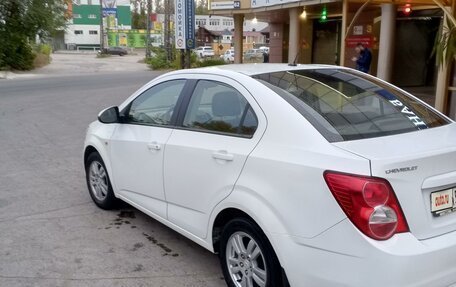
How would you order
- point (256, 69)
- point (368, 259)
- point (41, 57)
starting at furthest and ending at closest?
point (41, 57)
point (256, 69)
point (368, 259)

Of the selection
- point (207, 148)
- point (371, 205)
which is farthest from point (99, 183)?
point (371, 205)

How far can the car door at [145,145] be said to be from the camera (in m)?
3.99

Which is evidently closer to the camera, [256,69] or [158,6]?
[256,69]

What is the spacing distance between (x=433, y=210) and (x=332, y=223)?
60 cm

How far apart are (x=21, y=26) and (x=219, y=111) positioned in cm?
2821

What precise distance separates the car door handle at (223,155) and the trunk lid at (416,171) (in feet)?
2.56

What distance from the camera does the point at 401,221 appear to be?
99.0 inches

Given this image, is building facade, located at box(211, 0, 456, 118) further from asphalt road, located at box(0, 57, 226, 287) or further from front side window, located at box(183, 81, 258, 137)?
asphalt road, located at box(0, 57, 226, 287)

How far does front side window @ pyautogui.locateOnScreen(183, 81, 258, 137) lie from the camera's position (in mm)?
3244

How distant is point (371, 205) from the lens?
2.48 m

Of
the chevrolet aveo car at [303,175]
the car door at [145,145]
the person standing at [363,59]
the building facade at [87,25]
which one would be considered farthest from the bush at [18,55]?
the building facade at [87,25]

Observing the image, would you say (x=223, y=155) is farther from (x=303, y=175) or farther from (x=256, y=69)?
(x=256, y=69)

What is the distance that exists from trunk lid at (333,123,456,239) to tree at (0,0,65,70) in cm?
2844

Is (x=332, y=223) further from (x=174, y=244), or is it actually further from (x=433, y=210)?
(x=174, y=244)
